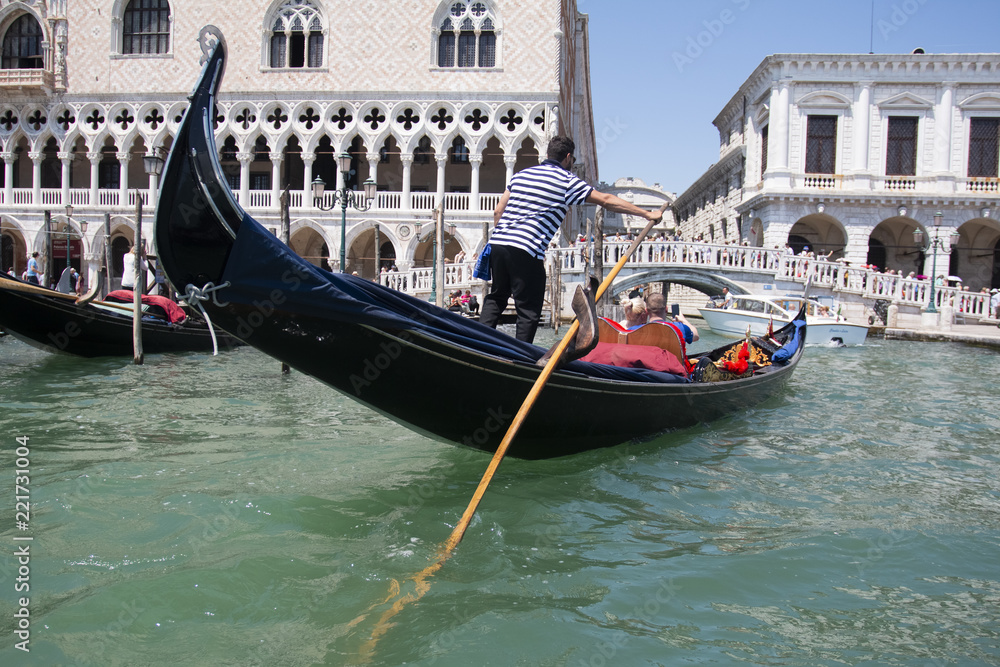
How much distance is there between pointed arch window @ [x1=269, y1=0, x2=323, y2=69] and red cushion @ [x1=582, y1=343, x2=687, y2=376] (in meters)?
13.4

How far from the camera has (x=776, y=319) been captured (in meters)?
11.0

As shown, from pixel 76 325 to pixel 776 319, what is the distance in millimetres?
9132

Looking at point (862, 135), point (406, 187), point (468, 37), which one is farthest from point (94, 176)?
point (862, 135)

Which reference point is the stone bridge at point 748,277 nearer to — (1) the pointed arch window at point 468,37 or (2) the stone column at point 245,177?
(2) the stone column at point 245,177

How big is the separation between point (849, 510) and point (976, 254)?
17896mm

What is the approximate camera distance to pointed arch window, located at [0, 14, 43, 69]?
15953 mm

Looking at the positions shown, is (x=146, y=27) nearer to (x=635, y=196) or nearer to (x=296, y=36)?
(x=296, y=36)

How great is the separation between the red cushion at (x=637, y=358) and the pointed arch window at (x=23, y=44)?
1725cm

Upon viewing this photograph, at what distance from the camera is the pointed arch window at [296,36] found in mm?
14969

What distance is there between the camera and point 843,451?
3.58m

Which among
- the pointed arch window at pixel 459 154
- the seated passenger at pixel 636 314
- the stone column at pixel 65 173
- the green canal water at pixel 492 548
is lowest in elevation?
the green canal water at pixel 492 548

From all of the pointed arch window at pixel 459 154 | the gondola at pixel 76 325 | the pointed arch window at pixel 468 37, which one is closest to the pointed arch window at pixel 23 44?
the pointed arch window at pixel 468 37

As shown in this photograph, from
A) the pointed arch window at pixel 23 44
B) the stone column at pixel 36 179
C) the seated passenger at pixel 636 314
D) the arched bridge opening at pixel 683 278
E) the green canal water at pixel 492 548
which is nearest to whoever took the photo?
the green canal water at pixel 492 548

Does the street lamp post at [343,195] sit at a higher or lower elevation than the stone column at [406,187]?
lower
